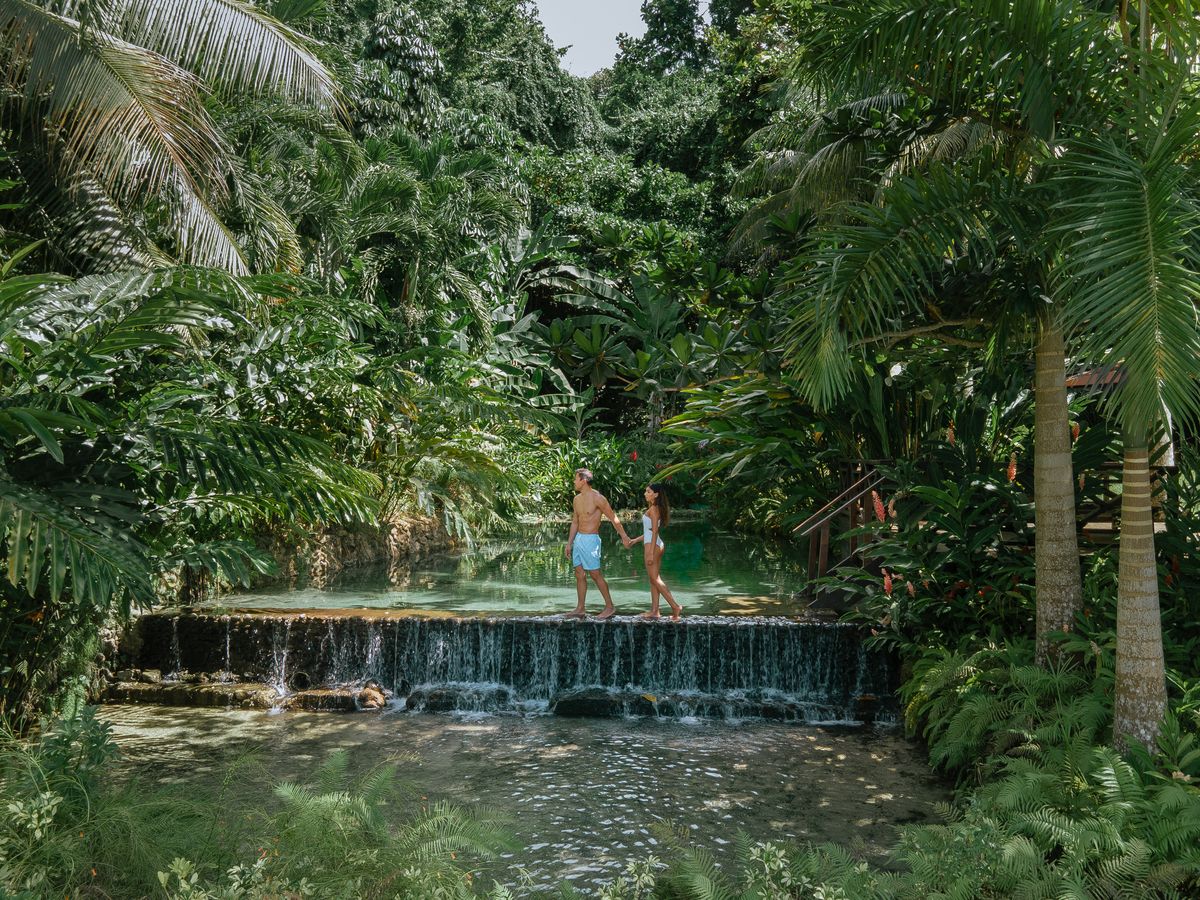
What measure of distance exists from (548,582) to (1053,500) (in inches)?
321

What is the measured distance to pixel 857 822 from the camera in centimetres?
627


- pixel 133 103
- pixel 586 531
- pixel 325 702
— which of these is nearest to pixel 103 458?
pixel 133 103

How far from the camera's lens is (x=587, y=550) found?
9703mm

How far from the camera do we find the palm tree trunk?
20.9 ft

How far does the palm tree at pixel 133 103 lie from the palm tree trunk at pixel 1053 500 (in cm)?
594

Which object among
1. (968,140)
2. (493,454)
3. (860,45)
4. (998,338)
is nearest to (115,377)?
(860,45)

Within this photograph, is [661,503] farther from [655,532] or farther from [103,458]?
[103,458]

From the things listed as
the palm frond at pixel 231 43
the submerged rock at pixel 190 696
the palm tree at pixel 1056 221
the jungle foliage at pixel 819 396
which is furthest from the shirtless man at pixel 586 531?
the palm frond at pixel 231 43

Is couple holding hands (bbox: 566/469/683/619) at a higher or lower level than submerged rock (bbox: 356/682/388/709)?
higher

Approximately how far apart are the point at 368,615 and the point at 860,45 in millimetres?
6935

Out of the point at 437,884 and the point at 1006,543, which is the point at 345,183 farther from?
the point at 437,884

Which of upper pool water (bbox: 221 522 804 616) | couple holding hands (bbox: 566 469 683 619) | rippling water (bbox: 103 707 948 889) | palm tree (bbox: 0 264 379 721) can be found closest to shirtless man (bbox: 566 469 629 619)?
couple holding hands (bbox: 566 469 683 619)

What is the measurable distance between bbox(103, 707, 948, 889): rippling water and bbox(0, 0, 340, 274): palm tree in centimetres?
400

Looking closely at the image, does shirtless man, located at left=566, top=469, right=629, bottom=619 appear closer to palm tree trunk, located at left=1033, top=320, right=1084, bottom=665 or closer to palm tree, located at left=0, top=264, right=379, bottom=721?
palm tree, located at left=0, top=264, right=379, bottom=721
